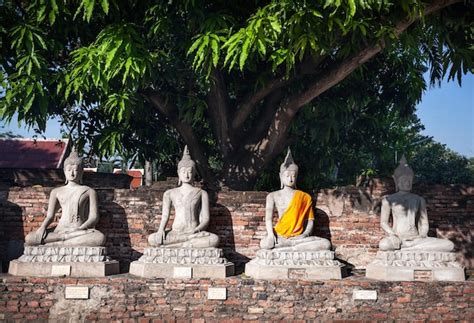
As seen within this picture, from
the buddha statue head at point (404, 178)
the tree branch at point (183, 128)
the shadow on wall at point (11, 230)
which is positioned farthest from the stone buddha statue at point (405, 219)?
the shadow on wall at point (11, 230)

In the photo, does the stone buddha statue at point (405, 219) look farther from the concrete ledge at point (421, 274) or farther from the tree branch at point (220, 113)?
the tree branch at point (220, 113)

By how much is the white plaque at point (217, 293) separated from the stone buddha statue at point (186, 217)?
880 mm

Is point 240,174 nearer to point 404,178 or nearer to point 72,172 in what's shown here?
point 404,178

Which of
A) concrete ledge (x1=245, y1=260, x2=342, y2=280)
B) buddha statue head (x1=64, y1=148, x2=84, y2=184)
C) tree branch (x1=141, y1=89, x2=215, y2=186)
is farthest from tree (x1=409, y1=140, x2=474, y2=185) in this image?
buddha statue head (x1=64, y1=148, x2=84, y2=184)

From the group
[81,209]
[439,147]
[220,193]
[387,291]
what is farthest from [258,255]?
[439,147]

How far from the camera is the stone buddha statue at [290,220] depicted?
9.12m

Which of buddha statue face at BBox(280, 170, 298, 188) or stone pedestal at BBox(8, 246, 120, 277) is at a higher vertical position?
buddha statue face at BBox(280, 170, 298, 188)

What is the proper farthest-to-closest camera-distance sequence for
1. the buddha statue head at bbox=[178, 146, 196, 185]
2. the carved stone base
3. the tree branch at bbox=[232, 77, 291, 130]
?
1. the tree branch at bbox=[232, 77, 291, 130]
2. the buddha statue head at bbox=[178, 146, 196, 185]
3. the carved stone base

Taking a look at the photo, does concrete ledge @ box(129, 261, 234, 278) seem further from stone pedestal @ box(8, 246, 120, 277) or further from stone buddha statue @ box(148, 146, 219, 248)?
stone pedestal @ box(8, 246, 120, 277)

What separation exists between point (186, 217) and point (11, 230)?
317cm

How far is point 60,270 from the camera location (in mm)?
8742

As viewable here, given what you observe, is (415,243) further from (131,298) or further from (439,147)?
(439,147)

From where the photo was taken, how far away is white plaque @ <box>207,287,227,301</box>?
8469 millimetres

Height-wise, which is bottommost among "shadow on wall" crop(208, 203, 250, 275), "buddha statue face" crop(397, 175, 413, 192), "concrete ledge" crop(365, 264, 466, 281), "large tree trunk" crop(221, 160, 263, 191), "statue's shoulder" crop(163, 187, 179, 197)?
"concrete ledge" crop(365, 264, 466, 281)
